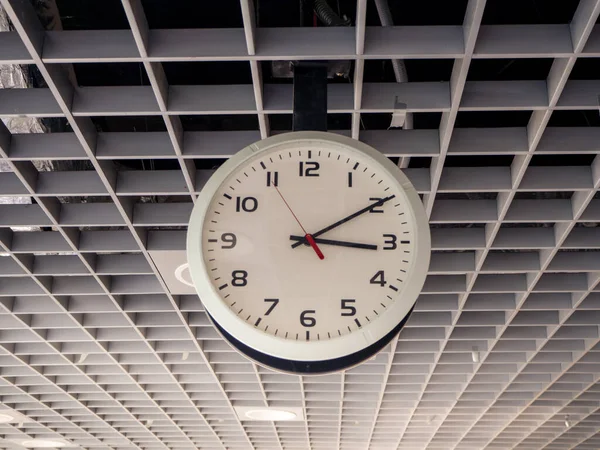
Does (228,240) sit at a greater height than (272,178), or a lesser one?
lesser

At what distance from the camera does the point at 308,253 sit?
1569 millimetres

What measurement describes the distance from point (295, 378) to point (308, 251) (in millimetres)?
3953

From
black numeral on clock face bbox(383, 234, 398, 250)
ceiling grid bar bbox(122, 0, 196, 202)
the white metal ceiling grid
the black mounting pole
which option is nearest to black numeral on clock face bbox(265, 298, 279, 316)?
black numeral on clock face bbox(383, 234, 398, 250)

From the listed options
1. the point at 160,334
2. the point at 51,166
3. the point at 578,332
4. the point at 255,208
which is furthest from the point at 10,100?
the point at 578,332

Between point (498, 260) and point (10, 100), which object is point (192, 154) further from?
point (498, 260)

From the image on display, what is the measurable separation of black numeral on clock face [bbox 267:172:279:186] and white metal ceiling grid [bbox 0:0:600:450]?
65cm

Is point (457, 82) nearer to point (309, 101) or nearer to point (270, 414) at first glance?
point (309, 101)

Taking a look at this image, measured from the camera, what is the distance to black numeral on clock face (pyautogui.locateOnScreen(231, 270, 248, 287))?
157 cm

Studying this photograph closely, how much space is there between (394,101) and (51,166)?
1707 mm

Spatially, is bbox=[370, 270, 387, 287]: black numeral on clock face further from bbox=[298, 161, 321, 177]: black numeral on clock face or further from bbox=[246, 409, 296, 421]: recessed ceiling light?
bbox=[246, 409, 296, 421]: recessed ceiling light

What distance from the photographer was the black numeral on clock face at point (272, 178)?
165 centimetres

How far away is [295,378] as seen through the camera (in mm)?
5328

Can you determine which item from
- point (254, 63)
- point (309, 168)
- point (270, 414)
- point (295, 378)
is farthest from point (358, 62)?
point (270, 414)

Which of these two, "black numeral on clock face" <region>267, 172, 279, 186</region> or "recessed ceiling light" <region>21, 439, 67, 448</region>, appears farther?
"recessed ceiling light" <region>21, 439, 67, 448</region>
